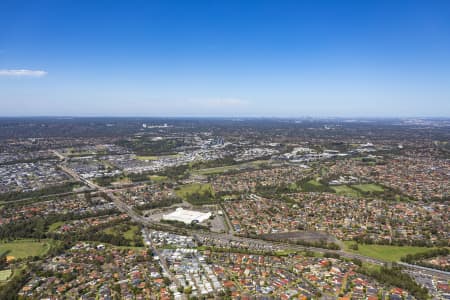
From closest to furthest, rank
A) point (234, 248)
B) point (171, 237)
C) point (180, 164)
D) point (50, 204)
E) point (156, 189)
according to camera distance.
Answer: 1. point (234, 248)
2. point (171, 237)
3. point (50, 204)
4. point (156, 189)
5. point (180, 164)

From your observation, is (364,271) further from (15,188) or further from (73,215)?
Answer: (15,188)

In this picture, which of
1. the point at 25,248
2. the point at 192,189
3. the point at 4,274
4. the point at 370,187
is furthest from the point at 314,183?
the point at 4,274

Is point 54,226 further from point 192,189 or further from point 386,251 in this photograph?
point 386,251

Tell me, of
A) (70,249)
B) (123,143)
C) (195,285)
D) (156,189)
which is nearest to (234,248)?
(195,285)

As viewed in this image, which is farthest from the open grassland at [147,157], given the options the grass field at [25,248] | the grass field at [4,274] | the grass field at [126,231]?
the grass field at [4,274]

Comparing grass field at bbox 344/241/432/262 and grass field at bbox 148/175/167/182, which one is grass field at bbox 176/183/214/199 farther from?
grass field at bbox 344/241/432/262
